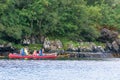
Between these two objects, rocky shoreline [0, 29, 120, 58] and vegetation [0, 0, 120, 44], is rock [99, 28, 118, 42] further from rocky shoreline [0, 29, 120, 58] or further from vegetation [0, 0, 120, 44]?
vegetation [0, 0, 120, 44]

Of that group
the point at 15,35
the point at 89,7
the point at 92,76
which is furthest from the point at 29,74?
the point at 89,7

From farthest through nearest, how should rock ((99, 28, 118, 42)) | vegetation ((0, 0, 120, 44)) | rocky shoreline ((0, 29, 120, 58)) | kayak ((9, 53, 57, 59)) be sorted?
rock ((99, 28, 118, 42)) < vegetation ((0, 0, 120, 44)) < rocky shoreline ((0, 29, 120, 58)) < kayak ((9, 53, 57, 59))

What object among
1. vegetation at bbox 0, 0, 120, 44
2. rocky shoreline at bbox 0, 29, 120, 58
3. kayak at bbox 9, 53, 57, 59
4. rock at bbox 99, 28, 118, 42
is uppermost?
vegetation at bbox 0, 0, 120, 44

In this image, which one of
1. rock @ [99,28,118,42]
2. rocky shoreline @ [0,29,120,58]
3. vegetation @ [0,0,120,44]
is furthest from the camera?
rock @ [99,28,118,42]

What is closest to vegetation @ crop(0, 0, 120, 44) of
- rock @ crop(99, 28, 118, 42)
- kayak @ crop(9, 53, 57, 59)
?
rock @ crop(99, 28, 118, 42)

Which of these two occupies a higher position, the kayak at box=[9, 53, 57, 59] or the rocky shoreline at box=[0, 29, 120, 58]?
the rocky shoreline at box=[0, 29, 120, 58]

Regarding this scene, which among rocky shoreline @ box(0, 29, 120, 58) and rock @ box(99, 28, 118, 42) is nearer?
rocky shoreline @ box(0, 29, 120, 58)

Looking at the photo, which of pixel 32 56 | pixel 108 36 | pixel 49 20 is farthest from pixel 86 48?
pixel 32 56

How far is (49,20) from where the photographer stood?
112 m

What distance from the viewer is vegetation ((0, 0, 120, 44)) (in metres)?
109

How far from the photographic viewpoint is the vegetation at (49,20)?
357 ft

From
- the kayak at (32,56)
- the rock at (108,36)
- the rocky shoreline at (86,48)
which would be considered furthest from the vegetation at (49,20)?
the kayak at (32,56)

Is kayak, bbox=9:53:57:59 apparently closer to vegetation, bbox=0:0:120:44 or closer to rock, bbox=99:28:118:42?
vegetation, bbox=0:0:120:44

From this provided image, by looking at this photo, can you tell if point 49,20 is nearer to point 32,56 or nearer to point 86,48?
point 86,48
